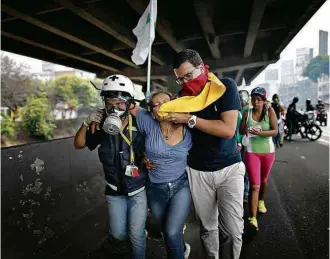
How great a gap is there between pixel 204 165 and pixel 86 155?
3.51m

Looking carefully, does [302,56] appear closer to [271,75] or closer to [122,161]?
[271,75]

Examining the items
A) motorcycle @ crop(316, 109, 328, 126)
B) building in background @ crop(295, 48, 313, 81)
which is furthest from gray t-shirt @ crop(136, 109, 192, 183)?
building in background @ crop(295, 48, 313, 81)

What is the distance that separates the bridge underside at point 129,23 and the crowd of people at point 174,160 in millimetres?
3550

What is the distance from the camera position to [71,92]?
43312 millimetres

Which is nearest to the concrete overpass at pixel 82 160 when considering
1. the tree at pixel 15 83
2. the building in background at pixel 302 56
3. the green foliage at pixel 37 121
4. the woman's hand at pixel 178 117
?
the woman's hand at pixel 178 117

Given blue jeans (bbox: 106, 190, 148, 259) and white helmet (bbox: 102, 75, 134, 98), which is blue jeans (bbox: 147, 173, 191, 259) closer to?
blue jeans (bbox: 106, 190, 148, 259)

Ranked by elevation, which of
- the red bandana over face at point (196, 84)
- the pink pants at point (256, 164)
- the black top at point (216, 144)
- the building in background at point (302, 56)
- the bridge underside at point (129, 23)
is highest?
the building in background at point (302, 56)

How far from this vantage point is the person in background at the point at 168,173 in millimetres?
2670

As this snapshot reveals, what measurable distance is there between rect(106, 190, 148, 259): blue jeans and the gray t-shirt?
0.90 feet

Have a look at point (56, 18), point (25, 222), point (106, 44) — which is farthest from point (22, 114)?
point (25, 222)

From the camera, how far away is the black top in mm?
2553

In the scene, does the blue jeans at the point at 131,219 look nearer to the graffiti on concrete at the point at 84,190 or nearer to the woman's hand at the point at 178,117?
the woman's hand at the point at 178,117

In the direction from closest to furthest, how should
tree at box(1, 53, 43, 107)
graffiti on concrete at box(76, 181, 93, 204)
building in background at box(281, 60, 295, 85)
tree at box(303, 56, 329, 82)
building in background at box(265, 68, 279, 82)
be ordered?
graffiti on concrete at box(76, 181, 93, 204) < building in background at box(265, 68, 279, 82) < building in background at box(281, 60, 295, 85) < tree at box(1, 53, 43, 107) < tree at box(303, 56, 329, 82)

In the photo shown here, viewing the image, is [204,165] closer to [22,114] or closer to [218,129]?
[218,129]
